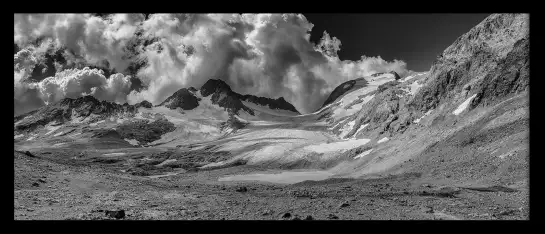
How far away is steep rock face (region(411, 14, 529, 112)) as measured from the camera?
88125 millimetres

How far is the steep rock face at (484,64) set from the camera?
88125 millimetres

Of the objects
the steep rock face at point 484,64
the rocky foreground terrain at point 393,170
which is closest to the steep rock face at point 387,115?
the rocky foreground terrain at point 393,170

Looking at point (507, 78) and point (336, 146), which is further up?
point (507, 78)

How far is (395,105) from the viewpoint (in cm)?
14175

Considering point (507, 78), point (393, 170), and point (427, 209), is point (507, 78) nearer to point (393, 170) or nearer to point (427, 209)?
point (393, 170)

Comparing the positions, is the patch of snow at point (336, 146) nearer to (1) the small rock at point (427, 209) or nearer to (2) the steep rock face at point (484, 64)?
(2) the steep rock face at point (484, 64)

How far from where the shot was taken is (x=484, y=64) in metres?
103

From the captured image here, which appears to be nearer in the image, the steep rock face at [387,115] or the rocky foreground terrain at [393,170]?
the rocky foreground terrain at [393,170]

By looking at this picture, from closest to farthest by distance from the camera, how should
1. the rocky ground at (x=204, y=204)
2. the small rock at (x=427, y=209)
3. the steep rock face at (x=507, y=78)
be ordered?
the rocky ground at (x=204, y=204), the small rock at (x=427, y=209), the steep rock face at (x=507, y=78)

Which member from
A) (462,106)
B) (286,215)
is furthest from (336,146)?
(286,215)
